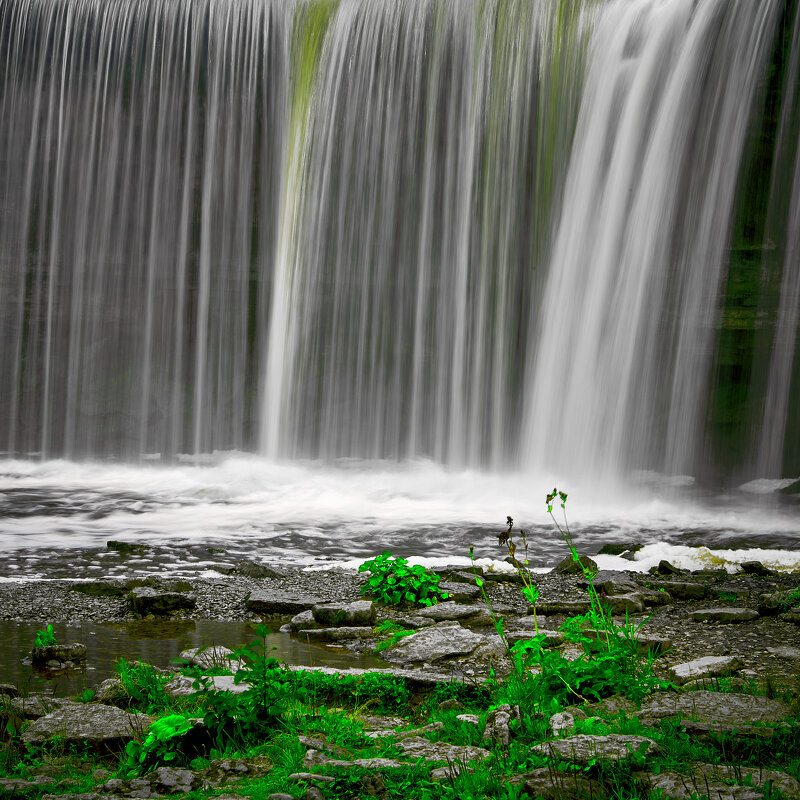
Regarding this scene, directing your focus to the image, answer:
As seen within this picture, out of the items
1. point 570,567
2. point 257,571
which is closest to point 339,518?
A: point 257,571

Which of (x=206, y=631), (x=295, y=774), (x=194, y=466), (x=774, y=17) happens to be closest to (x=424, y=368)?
(x=194, y=466)

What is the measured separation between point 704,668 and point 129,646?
9.17 feet

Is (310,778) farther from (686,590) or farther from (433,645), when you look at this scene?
(686,590)

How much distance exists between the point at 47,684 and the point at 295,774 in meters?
1.78

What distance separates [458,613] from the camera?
5.05 m

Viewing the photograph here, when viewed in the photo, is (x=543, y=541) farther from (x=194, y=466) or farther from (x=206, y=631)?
(x=194, y=466)

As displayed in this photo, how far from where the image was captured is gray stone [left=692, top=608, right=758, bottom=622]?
4828 mm

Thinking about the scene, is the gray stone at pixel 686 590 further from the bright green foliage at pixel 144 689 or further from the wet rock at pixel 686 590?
the bright green foliage at pixel 144 689

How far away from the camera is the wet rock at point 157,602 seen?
5262 mm

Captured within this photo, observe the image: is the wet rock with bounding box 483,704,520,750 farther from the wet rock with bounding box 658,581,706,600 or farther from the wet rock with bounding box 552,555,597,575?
the wet rock with bounding box 552,555,597,575

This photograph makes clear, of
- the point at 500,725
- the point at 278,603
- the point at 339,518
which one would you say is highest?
the point at 500,725

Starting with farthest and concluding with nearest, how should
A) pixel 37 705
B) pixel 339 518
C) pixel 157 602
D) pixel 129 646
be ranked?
1. pixel 339 518
2. pixel 157 602
3. pixel 129 646
4. pixel 37 705

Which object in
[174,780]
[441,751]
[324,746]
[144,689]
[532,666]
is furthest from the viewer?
[532,666]

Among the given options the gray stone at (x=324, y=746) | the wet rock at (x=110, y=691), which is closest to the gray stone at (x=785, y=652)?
the gray stone at (x=324, y=746)
